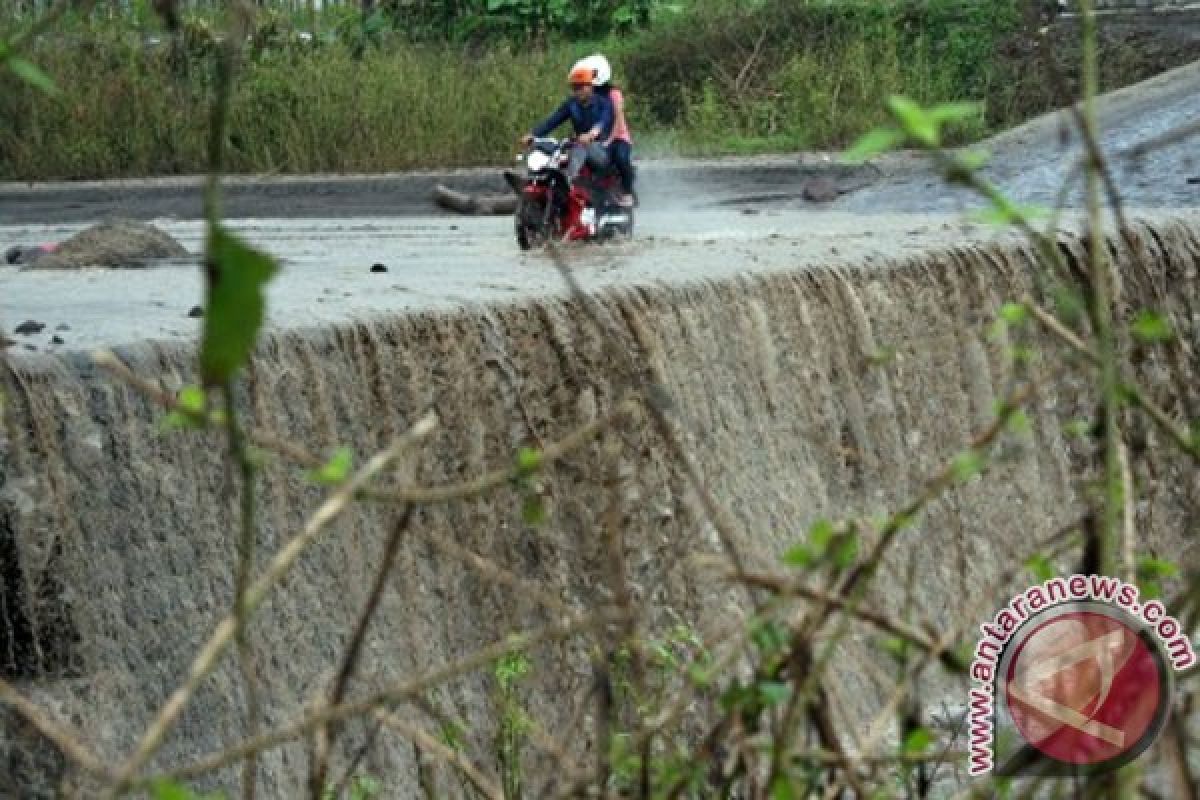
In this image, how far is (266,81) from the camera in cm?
2025

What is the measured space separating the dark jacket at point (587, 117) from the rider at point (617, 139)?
25 millimetres

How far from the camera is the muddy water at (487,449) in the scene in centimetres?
666

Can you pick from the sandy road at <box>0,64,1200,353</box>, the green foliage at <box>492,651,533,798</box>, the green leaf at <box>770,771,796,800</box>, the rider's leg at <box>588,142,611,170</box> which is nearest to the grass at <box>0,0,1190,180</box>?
the sandy road at <box>0,64,1200,353</box>

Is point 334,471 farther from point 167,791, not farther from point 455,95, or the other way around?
point 455,95

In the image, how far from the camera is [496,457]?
8.40m

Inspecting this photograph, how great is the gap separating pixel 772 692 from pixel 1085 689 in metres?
0.52

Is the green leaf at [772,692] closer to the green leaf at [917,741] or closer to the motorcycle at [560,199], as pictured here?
the green leaf at [917,741]

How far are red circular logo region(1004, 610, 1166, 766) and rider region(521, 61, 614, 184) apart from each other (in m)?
8.71

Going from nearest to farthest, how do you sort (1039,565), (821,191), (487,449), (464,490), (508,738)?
(464,490) < (1039,565) < (508,738) < (487,449) < (821,191)

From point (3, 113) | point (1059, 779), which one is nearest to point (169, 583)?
point (1059, 779)

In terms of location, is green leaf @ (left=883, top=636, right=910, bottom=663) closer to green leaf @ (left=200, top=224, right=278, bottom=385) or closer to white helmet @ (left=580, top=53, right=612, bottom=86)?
green leaf @ (left=200, top=224, right=278, bottom=385)

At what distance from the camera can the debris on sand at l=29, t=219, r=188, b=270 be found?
11.2m

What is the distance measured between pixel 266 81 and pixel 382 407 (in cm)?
1264

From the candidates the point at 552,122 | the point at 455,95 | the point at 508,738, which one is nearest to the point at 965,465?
the point at 508,738
